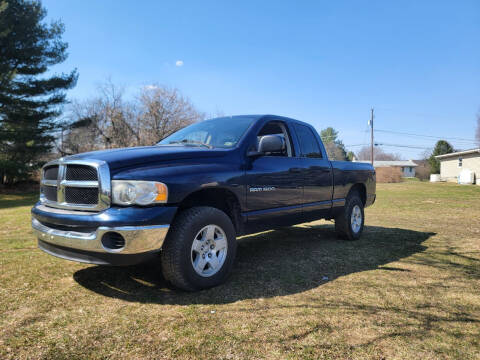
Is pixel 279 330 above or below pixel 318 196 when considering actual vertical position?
below

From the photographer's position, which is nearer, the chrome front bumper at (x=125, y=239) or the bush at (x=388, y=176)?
the chrome front bumper at (x=125, y=239)

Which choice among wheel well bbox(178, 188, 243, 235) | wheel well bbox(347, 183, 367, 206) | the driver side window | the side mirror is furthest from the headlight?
wheel well bbox(347, 183, 367, 206)

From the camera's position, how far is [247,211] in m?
3.82

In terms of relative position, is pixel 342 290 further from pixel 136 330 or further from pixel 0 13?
pixel 0 13

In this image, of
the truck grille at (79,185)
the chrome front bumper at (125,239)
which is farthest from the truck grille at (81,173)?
the chrome front bumper at (125,239)

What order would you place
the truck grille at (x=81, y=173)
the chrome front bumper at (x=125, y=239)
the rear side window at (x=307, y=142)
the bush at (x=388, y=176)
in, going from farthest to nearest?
the bush at (x=388, y=176) < the rear side window at (x=307, y=142) < the truck grille at (x=81, y=173) < the chrome front bumper at (x=125, y=239)

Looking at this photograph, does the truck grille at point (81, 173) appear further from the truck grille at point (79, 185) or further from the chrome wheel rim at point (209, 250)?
the chrome wheel rim at point (209, 250)

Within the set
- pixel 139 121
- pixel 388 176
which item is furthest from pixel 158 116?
pixel 388 176

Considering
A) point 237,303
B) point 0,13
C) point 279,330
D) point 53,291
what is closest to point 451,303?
point 279,330

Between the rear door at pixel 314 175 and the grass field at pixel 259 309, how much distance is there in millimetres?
702

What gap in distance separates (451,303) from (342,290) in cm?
96

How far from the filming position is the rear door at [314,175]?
4797mm

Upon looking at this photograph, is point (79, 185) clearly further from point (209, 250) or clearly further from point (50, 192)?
point (209, 250)

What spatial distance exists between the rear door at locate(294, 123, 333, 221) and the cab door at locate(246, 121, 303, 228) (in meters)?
0.18
